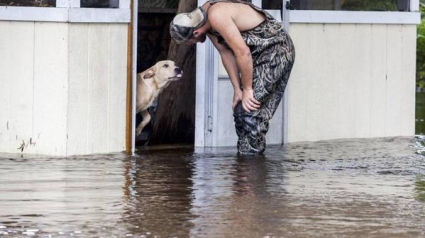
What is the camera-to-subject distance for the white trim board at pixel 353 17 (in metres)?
12.9

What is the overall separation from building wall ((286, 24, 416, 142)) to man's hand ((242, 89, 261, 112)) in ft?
6.54

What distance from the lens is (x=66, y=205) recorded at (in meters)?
8.13

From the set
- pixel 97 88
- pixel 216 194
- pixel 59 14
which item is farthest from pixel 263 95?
pixel 216 194

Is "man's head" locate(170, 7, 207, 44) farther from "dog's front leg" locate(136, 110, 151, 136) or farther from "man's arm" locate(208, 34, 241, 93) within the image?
"dog's front leg" locate(136, 110, 151, 136)

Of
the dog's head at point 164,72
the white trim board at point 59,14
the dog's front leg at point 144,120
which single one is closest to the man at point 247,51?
the white trim board at point 59,14

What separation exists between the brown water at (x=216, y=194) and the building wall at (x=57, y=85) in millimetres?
326

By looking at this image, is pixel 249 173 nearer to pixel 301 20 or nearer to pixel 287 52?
pixel 287 52

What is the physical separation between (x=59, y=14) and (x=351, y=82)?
3.74m

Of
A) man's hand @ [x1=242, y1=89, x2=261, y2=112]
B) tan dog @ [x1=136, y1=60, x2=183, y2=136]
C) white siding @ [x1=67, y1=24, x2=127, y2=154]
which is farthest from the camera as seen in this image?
tan dog @ [x1=136, y1=60, x2=183, y2=136]

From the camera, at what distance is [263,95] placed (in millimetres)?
11008

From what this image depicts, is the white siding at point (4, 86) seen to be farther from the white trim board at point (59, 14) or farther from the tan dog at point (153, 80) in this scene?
the tan dog at point (153, 80)

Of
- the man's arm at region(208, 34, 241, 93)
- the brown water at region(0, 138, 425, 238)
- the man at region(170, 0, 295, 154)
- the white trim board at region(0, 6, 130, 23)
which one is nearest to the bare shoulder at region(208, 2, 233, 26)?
the man at region(170, 0, 295, 154)

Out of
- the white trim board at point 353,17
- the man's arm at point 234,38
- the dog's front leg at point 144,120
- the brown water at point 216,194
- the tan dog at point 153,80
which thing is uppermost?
the white trim board at point 353,17

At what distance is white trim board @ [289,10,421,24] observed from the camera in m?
12.9
